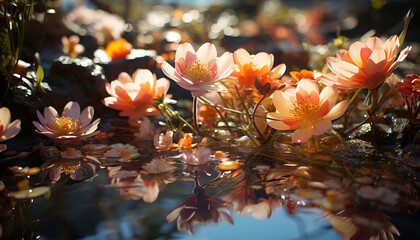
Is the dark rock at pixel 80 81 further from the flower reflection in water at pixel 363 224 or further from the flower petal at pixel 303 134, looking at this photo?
the flower reflection in water at pixel 363 224

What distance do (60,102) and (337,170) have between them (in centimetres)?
107

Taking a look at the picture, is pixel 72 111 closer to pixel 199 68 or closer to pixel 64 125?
pixel 64 125

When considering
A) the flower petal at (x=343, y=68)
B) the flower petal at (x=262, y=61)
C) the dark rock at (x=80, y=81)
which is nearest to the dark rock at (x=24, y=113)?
the dark rock at (x=80, y=81)

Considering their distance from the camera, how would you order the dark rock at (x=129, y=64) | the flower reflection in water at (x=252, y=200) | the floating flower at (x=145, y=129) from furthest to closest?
the dark rock at (x=129, y=64)
the floating flower at (x=145, y=129)
the flower reflection in water at (x=252, y=200)

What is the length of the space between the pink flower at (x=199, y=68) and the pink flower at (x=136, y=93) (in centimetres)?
16

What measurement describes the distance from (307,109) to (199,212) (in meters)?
0.47

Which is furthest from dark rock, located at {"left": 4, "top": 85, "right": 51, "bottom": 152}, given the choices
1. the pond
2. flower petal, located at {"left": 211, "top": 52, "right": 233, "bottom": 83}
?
flower petal, located at {"left": 211, "top": 52, "right": 233, "bottom": 83}

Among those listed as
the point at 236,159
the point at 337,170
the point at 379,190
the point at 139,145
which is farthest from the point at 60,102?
the point at 379,190

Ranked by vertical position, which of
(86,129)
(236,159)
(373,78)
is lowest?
(236,159)

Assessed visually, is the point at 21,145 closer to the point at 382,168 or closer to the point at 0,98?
the point at 0,98

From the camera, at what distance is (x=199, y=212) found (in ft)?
2.66

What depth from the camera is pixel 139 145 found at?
1329 mm

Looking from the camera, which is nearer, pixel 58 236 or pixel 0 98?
pixel 58 236

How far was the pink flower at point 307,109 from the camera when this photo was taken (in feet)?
3.43
